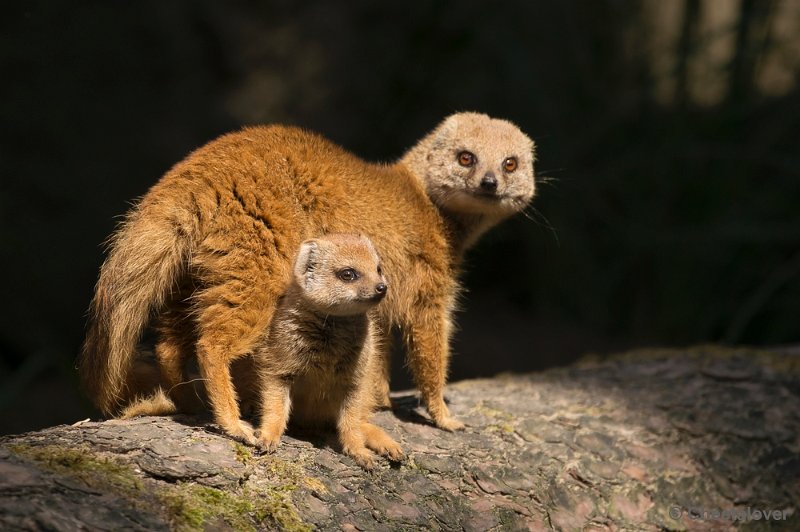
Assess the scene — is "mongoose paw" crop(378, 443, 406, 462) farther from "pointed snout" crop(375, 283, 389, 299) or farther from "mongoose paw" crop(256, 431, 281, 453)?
"pointed snout" crop(375, 283, 389, 299)

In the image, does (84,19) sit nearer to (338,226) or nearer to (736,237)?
(338,226)

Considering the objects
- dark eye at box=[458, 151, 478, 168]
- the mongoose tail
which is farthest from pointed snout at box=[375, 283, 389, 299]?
dark eye at box=[458, 151, 478, 168]

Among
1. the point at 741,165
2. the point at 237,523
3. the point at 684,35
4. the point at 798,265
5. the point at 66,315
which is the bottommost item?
the point at 237,523

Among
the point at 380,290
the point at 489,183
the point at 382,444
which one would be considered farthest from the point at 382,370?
the point at 489,183

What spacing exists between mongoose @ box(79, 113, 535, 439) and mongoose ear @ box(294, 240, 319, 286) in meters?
0.16

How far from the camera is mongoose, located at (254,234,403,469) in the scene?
3.49m

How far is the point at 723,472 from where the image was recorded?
13.6 feet

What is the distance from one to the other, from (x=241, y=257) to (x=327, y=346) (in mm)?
505

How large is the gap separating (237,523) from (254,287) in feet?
3.39

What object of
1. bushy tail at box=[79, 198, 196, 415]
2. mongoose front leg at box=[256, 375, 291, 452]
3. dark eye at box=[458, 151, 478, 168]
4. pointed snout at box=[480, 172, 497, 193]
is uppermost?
dark eye at box=[458, 151, 478, 168]

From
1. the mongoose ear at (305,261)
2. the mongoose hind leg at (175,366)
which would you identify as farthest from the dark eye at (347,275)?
the mongoose hind leg at (175,366)

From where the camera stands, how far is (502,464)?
151 inches

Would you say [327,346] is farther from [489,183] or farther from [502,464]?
[489,183]

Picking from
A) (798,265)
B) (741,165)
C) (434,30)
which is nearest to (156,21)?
(434,30)
